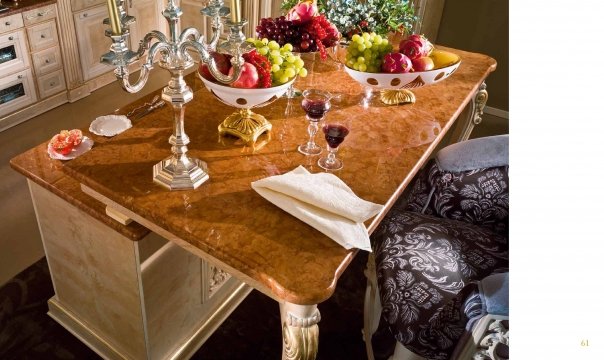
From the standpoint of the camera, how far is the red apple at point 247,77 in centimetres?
138

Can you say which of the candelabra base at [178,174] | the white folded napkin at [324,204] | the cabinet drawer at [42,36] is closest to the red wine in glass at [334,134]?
the white folded napkin at [324,204]

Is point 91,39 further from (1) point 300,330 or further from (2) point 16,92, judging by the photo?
(1) point 300,330

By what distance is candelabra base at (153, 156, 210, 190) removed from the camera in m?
1.26

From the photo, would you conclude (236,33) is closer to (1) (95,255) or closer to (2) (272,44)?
(2) (272,44)

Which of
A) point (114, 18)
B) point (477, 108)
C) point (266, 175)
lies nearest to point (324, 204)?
point (266, 175)

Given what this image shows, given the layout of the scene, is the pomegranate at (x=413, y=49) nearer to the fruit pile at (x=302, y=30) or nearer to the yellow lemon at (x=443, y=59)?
the yellow lemon at (x=443, y=59)

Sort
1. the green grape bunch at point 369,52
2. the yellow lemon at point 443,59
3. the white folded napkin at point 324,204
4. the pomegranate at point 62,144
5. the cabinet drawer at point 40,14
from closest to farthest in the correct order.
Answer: the white folded napkin at point 324,204 → the pomegranate at point 62,144 → the green grape bunch at point 369,52 → the yellow lemon at point 443,59 → the cabinet drawer at point 40,14

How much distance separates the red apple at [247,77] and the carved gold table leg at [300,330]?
0.61 meters

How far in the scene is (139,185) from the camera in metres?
1.27

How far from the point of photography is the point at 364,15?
1912 mm

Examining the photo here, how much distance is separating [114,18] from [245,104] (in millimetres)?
530

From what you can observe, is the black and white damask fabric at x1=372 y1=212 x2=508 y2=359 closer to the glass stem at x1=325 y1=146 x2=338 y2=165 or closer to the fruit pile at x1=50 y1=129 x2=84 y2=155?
the glass stem at x1=325 y1=146 x2=338 y2=165

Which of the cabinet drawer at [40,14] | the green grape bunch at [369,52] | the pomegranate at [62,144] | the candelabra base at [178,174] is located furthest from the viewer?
the cabinet drawer at [40,14]
